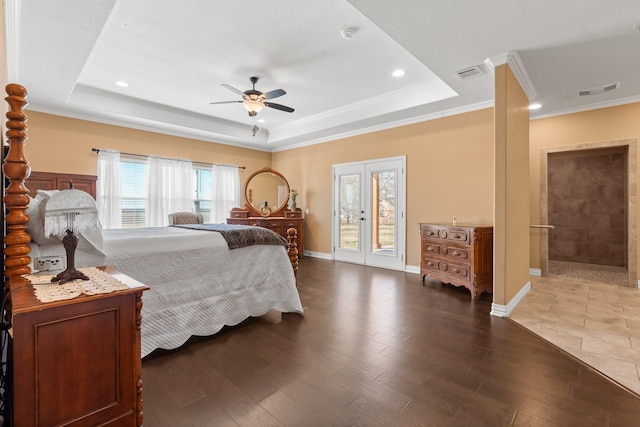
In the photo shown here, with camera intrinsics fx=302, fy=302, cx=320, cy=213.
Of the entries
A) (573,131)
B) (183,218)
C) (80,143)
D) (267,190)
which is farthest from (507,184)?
(80,143)

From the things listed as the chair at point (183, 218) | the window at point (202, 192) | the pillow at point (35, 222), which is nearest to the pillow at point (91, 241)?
the pillow at point (35, 222)

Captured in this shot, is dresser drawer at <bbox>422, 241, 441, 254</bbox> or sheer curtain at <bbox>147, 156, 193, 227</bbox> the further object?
sheer curtain at <bbox>147, 156, 193, 227</bbox>

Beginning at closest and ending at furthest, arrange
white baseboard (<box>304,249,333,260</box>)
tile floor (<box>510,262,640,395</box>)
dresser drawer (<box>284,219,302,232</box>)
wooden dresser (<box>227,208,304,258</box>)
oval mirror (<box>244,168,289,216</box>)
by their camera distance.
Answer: tile floor (<box>510,262,640,395</box>)
wooden dresser (<box>227,208,304,258</box>)
dresser drawer (<box>284,219,302,232</box>)
white baseboard (<box>304,249,333,260</box>)
oval mirror (<box>244,168,289,216</box>)

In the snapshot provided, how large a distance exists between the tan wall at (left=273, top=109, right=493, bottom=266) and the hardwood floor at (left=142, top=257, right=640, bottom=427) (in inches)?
86.4

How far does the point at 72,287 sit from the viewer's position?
1.40m

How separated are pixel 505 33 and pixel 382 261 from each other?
158 inches

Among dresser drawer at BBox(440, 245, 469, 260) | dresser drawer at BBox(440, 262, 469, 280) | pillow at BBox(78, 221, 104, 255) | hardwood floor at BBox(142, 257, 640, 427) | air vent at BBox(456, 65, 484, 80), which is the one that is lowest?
hardwood floor at BBox(142, 257, 640, 427)

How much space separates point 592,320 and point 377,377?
2.60 m

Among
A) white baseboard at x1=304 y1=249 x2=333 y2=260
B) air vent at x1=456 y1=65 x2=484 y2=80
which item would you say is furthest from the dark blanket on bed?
white baseboard at x1=304 y1=249 x2=333 y2=260

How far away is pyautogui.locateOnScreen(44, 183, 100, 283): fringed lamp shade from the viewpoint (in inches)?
58.8

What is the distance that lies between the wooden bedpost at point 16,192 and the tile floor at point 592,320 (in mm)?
3624

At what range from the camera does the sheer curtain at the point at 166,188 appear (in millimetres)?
5738

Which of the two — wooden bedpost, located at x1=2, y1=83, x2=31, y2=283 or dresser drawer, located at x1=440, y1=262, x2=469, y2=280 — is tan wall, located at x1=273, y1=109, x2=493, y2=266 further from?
wooden bedpost, located at x1=2, y1=83, x2=31, y2=283

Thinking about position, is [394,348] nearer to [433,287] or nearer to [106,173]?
[433,287]
